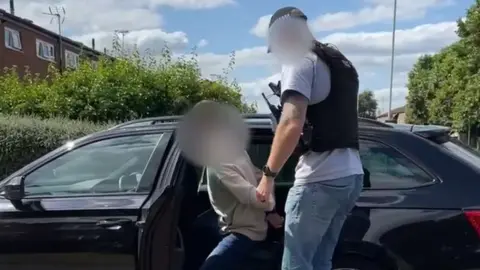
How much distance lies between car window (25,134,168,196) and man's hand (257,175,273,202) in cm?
84

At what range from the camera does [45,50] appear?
1323 inches

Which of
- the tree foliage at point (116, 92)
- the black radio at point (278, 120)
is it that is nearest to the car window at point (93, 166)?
the black radio at point (278, 120)

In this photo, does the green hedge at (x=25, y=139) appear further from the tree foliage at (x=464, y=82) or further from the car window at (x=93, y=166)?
the tree foliage at (x=464, y=82)

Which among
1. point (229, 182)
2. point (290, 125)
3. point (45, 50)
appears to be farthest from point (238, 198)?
point (45, 50)

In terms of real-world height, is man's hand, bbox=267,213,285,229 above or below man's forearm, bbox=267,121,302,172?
below

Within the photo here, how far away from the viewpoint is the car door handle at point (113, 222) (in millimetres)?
3395

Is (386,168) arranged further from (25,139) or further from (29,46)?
(29,46)

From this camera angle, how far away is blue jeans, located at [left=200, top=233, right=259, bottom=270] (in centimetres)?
337

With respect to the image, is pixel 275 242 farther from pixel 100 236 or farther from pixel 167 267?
pixel 100 236

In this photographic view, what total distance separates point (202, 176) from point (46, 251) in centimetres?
98

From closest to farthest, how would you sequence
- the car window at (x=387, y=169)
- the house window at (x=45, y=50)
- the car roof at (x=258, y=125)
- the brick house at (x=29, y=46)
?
the car window at (x=387, y=169)
the car roof at (x=258, y=125)
the brick house at (x=29, y=46)
the house window at (x=45, y=50)

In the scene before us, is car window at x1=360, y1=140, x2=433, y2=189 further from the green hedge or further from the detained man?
the green hedge

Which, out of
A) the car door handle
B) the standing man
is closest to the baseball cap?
the standing man

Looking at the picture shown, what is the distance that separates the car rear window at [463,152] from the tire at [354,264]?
79cm
